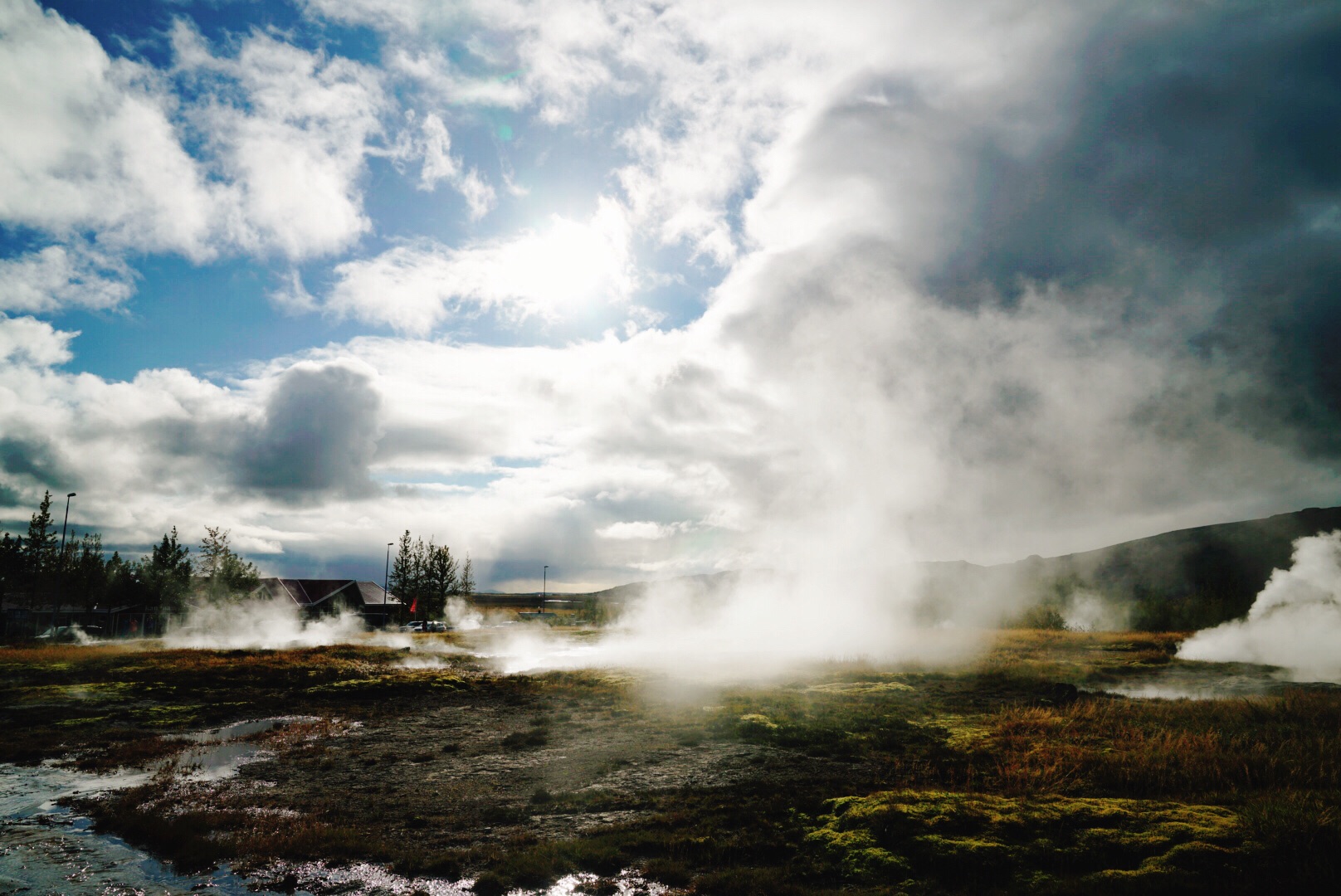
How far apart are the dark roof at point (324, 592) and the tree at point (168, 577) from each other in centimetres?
862

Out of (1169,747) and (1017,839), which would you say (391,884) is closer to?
(1017,839)

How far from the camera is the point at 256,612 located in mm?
76062

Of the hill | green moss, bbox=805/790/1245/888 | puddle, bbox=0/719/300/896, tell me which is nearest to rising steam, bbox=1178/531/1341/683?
the hill

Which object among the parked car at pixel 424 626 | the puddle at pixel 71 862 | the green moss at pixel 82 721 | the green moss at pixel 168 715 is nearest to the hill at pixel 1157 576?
the parked car at pixel 424 626

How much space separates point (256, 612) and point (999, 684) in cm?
7874

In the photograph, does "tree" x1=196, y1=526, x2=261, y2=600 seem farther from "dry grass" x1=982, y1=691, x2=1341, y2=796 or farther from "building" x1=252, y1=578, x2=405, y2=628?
"dry grass" x1=982, y1=691, x2=1341, y2=796

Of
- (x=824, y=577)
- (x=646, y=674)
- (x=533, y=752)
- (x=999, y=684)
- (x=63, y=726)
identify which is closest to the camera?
(x=533, y=752)

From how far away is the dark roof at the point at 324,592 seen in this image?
273 ft

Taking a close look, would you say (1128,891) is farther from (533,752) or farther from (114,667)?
(114,667)

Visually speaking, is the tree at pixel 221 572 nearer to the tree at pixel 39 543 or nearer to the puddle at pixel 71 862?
the tree at pixel 39 543

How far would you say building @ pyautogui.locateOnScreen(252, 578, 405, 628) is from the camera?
82.4 meters

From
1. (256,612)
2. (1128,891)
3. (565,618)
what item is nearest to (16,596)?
(256,612)

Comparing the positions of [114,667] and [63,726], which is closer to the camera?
[63,726]

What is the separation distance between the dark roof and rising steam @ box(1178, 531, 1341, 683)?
295ft
